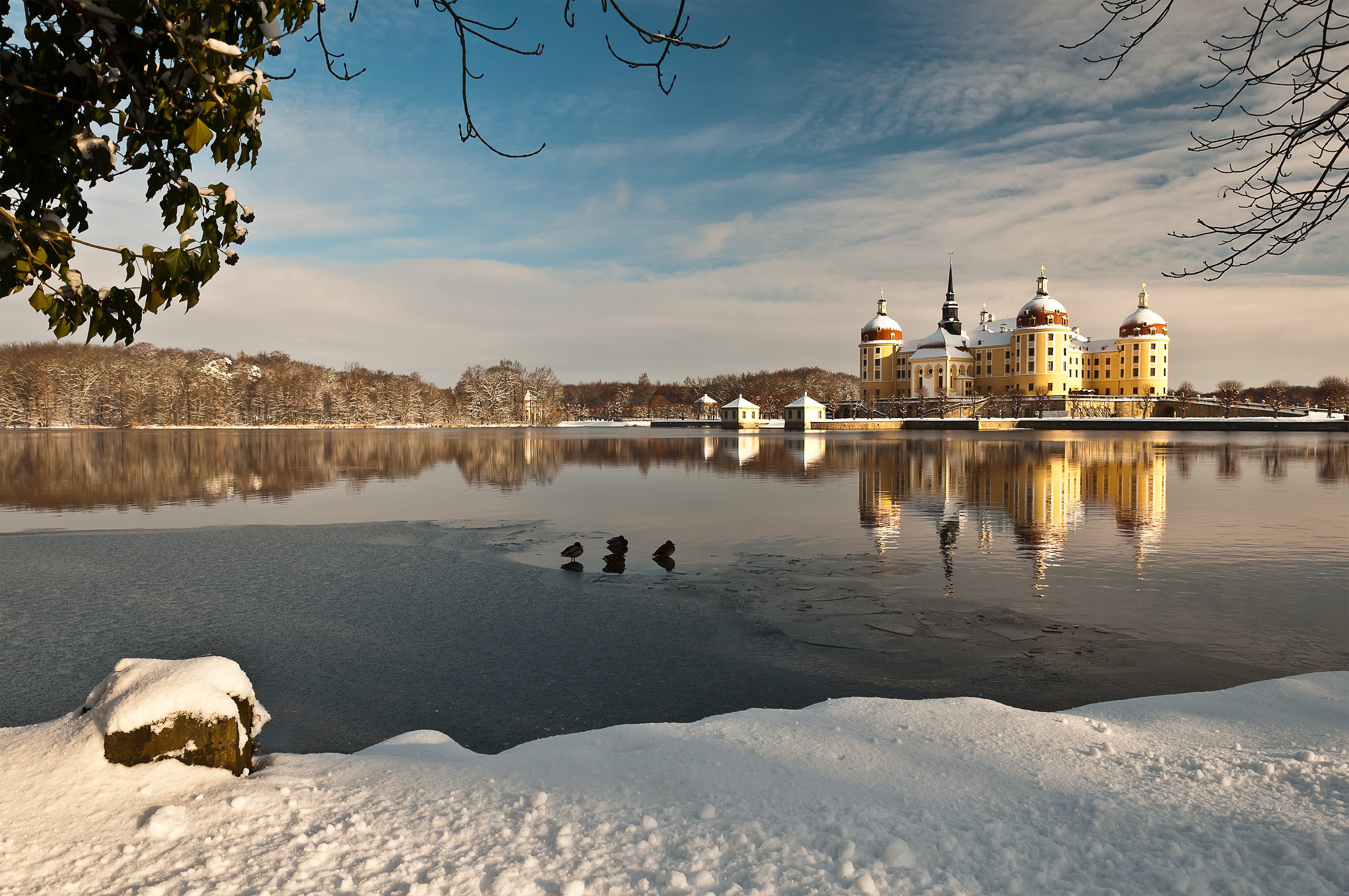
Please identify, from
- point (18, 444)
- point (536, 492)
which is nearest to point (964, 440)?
point (536, 492)

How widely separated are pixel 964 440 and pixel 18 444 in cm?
6127

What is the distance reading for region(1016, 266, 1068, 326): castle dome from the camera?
95.4 m

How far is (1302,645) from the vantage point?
6.90 meters

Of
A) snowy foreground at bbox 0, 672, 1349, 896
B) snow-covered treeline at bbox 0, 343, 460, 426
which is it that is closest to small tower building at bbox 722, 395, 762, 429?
snow-covered treeline at bbox 0, 343, 460, 426

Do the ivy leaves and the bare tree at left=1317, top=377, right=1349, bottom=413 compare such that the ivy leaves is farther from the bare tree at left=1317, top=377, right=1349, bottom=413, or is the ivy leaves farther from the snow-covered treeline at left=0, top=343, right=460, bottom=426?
the bare tree at left=1317, top=377, right=1349, bottom=413

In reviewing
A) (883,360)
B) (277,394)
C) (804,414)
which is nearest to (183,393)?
(277,394)

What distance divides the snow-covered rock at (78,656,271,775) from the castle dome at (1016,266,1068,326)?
106 m

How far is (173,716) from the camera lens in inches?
132

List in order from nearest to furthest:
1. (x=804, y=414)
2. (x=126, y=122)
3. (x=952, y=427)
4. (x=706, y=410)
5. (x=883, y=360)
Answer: (x=126, y=122) → (x=952, y=427) → (x=804, y=414) → (x=883, y=360) → (x=706, y=410)

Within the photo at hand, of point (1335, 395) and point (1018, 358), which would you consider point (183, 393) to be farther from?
point (1335, 395)

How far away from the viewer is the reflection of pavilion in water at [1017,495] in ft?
42.8

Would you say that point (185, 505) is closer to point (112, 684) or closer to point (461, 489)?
point (461, 489)

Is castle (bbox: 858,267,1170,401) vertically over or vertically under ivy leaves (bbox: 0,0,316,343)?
over

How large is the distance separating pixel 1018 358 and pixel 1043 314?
6.53 m
